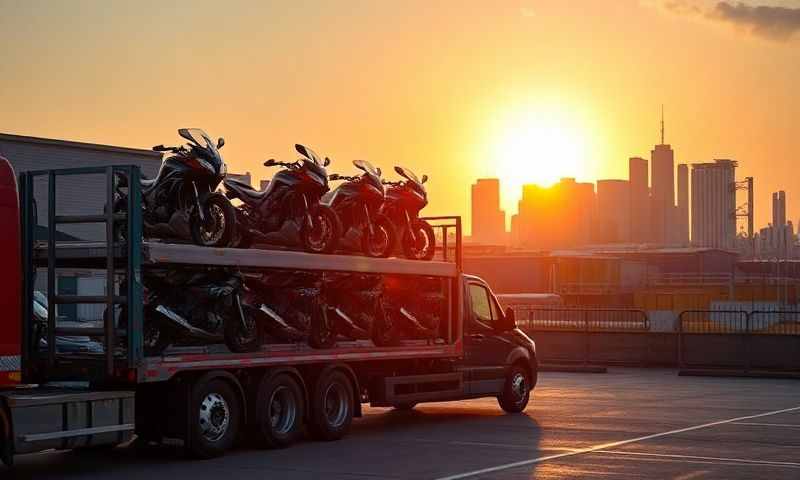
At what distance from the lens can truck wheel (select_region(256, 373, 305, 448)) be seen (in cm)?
1631

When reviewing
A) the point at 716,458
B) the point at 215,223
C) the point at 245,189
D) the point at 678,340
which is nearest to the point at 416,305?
the point at 245,189

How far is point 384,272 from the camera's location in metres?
19.3

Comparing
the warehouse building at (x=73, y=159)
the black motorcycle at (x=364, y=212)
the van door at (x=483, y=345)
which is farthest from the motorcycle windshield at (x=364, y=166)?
the warehouse building at (x=73, y=159)

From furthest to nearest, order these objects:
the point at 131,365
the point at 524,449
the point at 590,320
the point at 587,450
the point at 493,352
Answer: the point at 590,320, the point at 493,352, the point at 524,449, the point at 587,450, the point at 131,365

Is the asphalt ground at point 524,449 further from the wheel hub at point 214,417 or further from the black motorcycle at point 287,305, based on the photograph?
the black motorcycle at point 287,305

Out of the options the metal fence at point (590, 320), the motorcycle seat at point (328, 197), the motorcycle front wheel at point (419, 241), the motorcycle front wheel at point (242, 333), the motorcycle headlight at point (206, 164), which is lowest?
the metal fence at point (590, 320)

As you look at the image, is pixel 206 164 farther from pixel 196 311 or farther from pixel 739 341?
pixel 739 341

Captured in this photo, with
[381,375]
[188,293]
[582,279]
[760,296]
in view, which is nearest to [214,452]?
[188,293]

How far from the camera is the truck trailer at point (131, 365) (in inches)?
536

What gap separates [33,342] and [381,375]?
225 inches

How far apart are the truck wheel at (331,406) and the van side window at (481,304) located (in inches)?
174

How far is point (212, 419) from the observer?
15.6 meters

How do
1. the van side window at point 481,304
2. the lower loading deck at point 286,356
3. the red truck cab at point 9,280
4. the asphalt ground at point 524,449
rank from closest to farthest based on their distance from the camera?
the red truck cab at point 9,280, the asphalt ground at point 524,449, the lower loading deck at point 286,356, the van side window at point 481,304

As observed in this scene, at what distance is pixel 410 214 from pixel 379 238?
1.30 meters
